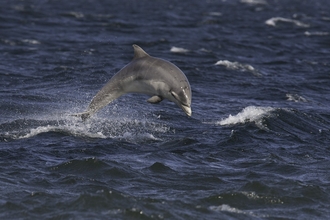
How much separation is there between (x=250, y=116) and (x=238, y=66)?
1148 centimetres

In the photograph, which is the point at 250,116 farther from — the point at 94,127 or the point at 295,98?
the point at 295,98

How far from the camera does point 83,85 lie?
2736cm

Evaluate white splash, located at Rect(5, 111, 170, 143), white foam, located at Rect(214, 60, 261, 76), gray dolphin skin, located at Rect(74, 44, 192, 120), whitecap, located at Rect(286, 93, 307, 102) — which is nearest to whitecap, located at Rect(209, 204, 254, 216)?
gray dolphin skin, located at Rect(74, 44, 192, 120)

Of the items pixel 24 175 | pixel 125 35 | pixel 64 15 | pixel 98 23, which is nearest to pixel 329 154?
pixel 24 175

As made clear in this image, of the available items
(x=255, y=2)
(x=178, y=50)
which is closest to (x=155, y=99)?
(x=178, y=50)

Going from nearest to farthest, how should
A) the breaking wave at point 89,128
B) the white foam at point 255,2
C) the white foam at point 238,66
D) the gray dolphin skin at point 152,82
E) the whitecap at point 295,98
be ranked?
the gray dolphin skin at point 152,82
the breaking wave at point 89,128
the whitecap at point 295,98
the white foam at point 238,66
the white foam at point 255,2

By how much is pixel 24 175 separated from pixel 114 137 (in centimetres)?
403

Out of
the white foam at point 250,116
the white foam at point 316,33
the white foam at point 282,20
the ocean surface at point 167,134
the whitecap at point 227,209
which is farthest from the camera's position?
the white foam at point 282,20

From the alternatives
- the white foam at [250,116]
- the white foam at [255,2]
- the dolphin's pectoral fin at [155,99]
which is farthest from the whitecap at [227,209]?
the white foam at [255,2]

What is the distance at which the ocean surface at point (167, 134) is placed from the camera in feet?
47.0

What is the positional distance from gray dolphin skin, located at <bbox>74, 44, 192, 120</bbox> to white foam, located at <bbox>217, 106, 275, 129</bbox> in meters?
4.65

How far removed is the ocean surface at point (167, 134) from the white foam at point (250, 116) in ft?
0.12

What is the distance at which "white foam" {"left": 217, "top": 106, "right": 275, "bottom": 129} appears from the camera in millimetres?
21855

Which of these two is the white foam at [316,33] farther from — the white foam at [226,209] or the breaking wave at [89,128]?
the white foam at [226,209]
